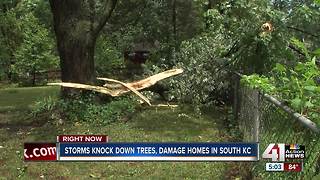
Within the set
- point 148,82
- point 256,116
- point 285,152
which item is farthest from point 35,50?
point 285,152

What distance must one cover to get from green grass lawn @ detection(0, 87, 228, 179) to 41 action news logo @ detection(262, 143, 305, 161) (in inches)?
125

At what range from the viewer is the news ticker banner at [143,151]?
407 centimetres

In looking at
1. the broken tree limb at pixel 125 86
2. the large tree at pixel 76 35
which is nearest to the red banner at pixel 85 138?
the broken tree limb at pixel 125 86

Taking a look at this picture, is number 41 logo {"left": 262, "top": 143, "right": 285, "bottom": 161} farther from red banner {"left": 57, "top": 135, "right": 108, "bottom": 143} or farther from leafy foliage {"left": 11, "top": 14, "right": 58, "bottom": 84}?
leafy foliage {"left": 11, "top": 14, "right": 58, "bottom": 84}

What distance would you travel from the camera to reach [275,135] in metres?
5.18

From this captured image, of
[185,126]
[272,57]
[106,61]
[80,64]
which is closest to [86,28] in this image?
[80,64]

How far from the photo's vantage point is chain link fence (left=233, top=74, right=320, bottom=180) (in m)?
3.62

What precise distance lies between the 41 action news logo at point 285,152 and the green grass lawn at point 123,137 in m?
3.18

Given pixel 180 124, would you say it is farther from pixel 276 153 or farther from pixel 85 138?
pixel 276 153

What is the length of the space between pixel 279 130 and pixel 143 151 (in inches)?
60.2

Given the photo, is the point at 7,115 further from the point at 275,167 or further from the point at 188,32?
the point at 188,32

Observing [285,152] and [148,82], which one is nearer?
[285,152]

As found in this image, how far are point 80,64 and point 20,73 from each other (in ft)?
79.2

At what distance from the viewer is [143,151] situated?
4.12 meters
